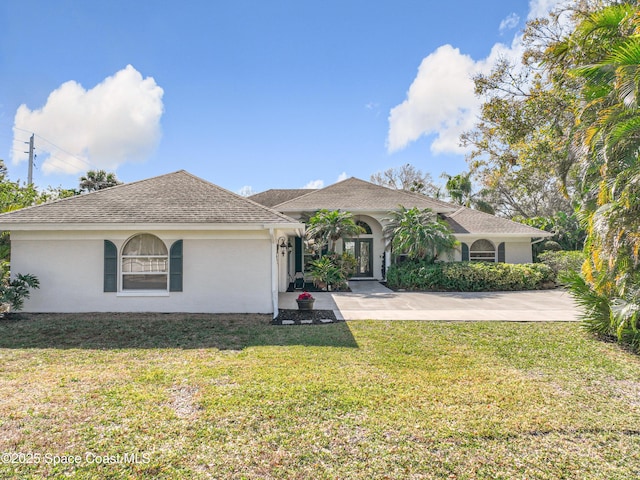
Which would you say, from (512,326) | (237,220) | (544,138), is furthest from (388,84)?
(512,326)

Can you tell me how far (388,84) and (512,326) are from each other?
12.3 meters

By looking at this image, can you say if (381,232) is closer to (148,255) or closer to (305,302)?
(305,302)

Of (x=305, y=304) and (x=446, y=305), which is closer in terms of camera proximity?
(x=305, y=304)

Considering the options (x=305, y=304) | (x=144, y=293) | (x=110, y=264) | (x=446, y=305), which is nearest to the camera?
(x=110, y=264)

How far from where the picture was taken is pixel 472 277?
15.6 m

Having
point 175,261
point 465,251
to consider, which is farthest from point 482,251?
point 175,261

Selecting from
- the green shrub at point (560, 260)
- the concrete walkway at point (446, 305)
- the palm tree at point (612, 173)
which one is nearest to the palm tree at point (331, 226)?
the concrete walkway at point (446, 305)

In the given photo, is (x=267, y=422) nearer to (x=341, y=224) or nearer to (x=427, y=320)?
(x=427, y=320)

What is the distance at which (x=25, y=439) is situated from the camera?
359 cm

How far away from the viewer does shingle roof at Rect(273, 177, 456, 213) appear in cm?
1809

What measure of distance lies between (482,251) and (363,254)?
22.5 feet

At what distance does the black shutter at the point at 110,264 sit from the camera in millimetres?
9977

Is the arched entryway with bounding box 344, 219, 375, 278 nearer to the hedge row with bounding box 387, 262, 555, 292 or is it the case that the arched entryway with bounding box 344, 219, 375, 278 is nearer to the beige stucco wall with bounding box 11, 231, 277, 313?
the hedge row with bounding box 387, 262, 555, 292

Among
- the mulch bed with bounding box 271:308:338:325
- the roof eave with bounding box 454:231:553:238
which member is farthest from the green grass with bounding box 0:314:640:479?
the roof eave with bounding box 454:231:553:238
